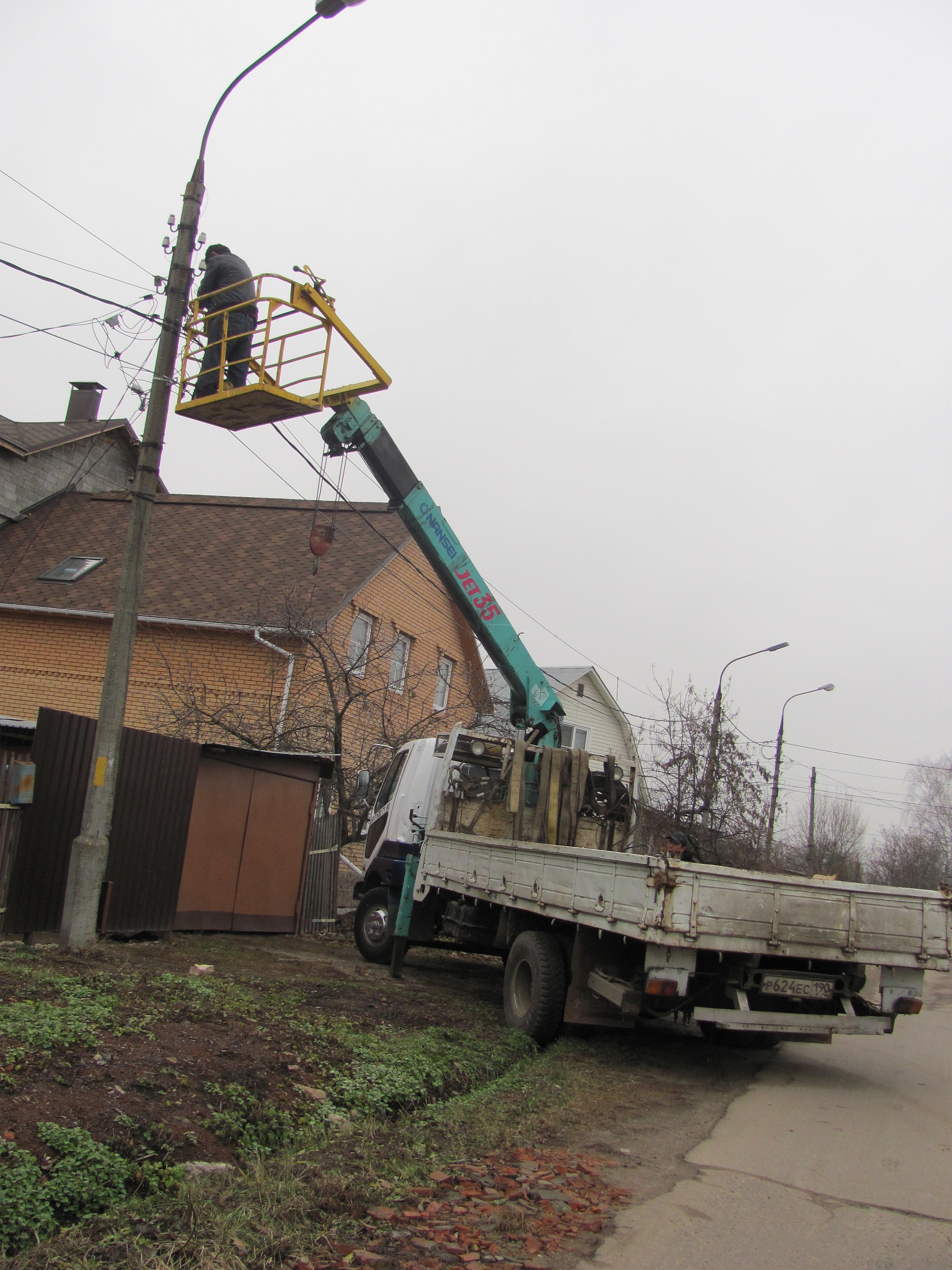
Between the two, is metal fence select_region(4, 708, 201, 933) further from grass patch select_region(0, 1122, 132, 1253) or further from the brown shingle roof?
the brown shingle roof

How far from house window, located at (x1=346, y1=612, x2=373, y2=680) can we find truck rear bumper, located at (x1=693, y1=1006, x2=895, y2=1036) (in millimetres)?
10513

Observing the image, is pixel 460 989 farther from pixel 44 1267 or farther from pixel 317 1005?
pixel 44 1267

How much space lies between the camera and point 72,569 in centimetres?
2003

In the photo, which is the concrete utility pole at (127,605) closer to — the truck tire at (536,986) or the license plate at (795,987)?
the truck tire at (536,986)

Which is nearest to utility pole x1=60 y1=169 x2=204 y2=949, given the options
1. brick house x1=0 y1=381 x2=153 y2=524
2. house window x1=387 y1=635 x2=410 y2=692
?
brick house x1=0 y1=381 x2=153 y2=524

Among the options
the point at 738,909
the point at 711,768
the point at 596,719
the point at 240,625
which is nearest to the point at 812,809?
the point at 596,719

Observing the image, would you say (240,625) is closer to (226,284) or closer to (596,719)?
(226,284)

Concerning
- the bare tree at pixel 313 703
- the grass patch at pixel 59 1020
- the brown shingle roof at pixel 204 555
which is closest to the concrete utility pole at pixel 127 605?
the grass patch at pixel 59 1020

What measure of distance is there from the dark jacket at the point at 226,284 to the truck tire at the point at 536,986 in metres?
6.12

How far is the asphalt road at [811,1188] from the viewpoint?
394cm

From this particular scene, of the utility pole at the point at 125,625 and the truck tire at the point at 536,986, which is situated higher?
the utility pole at the point at 125,625

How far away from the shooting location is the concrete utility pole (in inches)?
354

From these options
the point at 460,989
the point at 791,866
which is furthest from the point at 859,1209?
the point at 791,866

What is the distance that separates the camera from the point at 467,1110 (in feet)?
18.9
